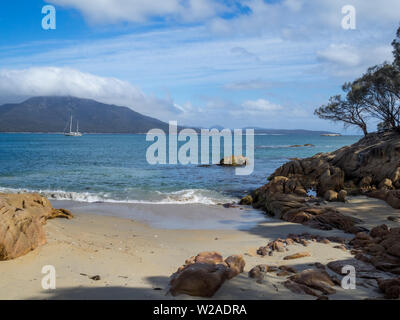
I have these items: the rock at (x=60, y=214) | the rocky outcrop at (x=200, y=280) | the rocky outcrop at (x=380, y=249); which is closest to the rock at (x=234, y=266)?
the rocky outcrop at (x=200, y=280)

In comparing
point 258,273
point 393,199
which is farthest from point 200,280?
point 393,199

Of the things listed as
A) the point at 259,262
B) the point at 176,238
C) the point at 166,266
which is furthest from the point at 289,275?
the point at 176,238

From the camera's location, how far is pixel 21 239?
273 inches

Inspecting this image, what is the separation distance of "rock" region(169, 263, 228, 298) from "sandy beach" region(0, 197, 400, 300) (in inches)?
5.6

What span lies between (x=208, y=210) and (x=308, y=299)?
10.4 metres

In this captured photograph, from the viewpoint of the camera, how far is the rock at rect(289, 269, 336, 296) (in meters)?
5.14

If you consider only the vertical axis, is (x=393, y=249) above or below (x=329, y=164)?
below

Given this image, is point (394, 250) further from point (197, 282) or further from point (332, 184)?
point (332, 184)

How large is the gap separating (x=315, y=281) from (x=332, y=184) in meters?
14.5

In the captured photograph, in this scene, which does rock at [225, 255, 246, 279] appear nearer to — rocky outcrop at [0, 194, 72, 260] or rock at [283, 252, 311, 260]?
rock at [283, 252, 311, 260]

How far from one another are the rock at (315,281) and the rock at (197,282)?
4.43ft

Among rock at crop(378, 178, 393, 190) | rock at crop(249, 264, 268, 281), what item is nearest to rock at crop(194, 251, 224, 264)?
rock at crop(249, 264, 268, 281)

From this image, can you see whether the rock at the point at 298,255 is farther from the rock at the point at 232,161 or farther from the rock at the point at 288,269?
the rock at the point at 232,161
